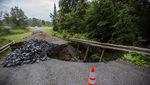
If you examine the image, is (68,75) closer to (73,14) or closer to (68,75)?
(68,75)

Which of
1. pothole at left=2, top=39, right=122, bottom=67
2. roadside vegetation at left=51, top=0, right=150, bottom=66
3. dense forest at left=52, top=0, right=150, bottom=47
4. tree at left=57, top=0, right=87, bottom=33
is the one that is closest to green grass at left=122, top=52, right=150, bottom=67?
roadside vegetation at left=51, top=0, right=150, bottom=66

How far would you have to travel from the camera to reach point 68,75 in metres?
9.16

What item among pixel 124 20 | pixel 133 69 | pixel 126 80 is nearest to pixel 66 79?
pixel 126 80

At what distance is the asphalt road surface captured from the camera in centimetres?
810

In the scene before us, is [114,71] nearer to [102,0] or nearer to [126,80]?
[126,80]

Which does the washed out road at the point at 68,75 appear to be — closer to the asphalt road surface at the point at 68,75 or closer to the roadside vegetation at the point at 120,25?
the asphalt road surface at the point at 68,75

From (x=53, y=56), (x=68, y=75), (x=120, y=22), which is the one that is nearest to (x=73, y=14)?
(x=120, y=22)

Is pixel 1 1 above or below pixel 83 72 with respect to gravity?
above

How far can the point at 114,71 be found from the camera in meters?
9.77

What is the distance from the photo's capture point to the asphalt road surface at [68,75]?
26.6ft

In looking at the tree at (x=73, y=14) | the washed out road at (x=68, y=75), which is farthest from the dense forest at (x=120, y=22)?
the tree at (x=73, y=14)

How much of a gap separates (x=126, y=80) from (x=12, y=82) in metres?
3.86

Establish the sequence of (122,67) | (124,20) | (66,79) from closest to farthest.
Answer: (66,79) → (122,67) → (124,20)

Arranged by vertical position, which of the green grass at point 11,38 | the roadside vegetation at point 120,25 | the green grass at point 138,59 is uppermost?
the roadside vegetation at point 120,25
